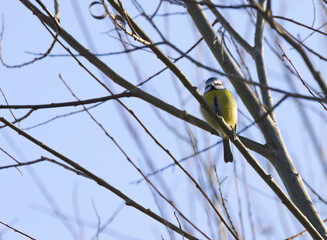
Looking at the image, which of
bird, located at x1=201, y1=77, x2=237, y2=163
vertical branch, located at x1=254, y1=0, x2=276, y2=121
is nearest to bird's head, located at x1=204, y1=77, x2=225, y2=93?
bird, located at x1=201, y1=77, x2=237, y2=163

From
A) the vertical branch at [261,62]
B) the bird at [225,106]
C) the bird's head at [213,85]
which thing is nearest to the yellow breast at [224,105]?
the bird at [225,106]

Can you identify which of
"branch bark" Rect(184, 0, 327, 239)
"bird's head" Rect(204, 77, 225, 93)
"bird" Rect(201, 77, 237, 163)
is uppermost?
"bird's head" Rect(204, 77, 225, 93)

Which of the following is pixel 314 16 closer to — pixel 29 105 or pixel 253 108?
pixel 253 108

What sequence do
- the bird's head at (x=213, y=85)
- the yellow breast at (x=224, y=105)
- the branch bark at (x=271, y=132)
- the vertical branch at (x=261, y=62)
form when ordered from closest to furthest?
the branch bark at (x=271, y=132), the vertical branch at (x=261, y=62), the yellow breast at (x=224, y=105), the bird's head at (x=213, y=85)

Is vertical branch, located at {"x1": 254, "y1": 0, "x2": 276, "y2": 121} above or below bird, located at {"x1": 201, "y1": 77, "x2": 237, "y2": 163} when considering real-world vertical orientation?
below

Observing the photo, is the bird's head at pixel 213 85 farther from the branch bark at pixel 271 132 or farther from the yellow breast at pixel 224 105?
the branch bark at pixel 271 132

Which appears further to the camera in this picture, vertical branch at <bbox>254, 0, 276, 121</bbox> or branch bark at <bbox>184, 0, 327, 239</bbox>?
vertical branch at <bbox>254, 0, 276, 121</bbox>

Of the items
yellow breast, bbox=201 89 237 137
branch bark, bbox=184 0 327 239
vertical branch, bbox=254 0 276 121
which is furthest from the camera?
yellow breast, bbox=201 89 237 137

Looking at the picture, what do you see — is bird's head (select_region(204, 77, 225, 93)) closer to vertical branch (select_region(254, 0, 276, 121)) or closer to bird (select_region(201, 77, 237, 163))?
bird (select_region(201, 77, 237, 163))

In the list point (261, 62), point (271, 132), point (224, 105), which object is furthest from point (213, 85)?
point (271, 132)

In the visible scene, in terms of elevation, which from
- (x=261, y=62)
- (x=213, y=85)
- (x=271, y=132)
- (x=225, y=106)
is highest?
(x=213, y=85)

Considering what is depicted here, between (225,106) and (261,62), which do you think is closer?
(261,62)

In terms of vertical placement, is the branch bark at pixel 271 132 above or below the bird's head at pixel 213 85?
below

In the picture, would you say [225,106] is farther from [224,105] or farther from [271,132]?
[271,132]
